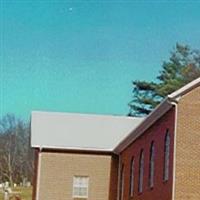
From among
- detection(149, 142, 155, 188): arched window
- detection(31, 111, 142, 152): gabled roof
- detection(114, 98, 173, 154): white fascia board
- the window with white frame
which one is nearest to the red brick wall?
detection(114, 98, 173, 154): white fascia board

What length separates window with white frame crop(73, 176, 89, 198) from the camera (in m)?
42.8

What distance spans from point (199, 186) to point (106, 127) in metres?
23.3

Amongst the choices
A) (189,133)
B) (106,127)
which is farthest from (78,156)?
(189,133)

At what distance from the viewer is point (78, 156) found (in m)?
43.2

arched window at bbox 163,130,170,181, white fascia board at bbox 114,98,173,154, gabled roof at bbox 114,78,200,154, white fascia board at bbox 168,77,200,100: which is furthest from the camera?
arched window at bbox 163,130,170,181

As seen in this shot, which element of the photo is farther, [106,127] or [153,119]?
[106,127]

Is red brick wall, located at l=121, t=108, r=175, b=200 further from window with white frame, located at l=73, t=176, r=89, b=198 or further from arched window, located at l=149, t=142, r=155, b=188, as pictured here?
window with white frame, located at l=73, t=176, r=89, b=198

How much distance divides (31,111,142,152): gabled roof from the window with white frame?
1974mm

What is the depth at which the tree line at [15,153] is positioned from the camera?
9575cm

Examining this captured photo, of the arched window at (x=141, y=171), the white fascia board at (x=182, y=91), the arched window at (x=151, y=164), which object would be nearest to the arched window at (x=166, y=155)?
the white fascia board at (x=182, y=91)

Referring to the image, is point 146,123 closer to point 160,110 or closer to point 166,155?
point 160,110

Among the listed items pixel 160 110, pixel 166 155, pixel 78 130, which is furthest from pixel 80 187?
pixel 160 110

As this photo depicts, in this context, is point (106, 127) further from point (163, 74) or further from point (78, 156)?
point (163, 74)

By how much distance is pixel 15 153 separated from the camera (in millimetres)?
A: 97812
